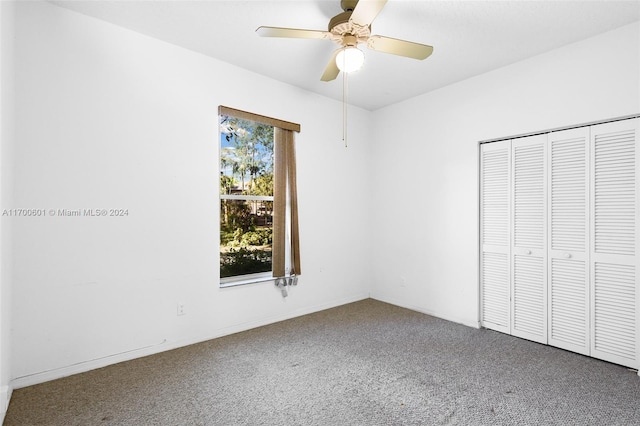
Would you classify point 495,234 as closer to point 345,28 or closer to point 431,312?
point 431,312

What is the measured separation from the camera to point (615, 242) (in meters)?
Result: 2.71

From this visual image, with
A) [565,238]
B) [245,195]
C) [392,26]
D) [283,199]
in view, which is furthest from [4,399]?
[565,238]

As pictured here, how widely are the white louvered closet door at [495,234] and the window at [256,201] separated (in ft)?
6.72

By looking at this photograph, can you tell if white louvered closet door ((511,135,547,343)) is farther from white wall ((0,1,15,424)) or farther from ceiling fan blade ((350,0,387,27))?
white wall ((0,1,15,424))

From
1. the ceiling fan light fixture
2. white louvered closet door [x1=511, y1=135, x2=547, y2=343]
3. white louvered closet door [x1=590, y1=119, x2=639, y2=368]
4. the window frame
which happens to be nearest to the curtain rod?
the window frame

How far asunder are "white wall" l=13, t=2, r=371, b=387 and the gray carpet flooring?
28cm

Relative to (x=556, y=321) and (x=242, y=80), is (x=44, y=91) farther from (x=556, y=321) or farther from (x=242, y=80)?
(x=556, y=321)

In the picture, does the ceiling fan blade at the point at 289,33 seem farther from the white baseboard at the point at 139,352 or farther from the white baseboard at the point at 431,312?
the white baseboard at the point at 431,312

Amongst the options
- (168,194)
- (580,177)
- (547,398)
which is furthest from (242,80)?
(547,398)

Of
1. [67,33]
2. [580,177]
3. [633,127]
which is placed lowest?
[580,177]

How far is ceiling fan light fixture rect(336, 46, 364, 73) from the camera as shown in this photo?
238 centimetres

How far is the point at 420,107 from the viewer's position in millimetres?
4148

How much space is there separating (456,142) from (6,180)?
3930mm

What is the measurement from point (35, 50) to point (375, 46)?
242 centimetres
